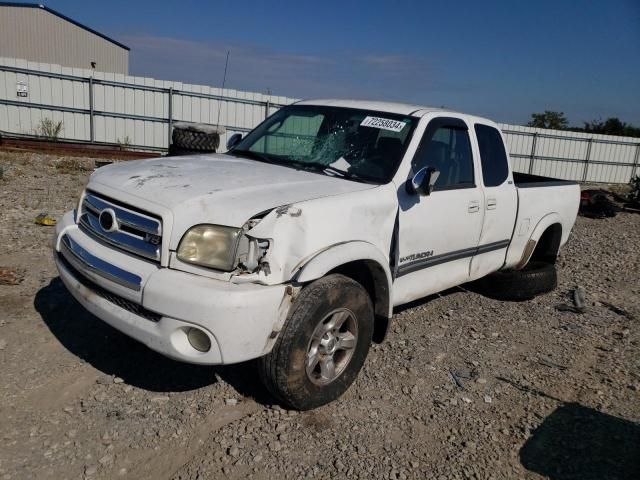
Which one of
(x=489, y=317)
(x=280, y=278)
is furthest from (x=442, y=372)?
(x=280, y=278)

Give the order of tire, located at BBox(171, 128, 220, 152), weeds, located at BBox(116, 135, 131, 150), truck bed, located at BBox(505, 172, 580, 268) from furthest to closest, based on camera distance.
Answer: weeds, located at BBox(116, 135, 131, 150)
tire, located at BBox(171, 128, 220, 152)
truck bed, located at BBox(505, 172, 580, 268)

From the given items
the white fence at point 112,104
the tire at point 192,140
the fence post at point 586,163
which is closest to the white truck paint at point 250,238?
the tire at point 192,140

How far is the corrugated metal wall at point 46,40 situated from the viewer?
1041 inches

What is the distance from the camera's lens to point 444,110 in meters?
4.38

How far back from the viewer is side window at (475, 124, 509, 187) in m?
4.63

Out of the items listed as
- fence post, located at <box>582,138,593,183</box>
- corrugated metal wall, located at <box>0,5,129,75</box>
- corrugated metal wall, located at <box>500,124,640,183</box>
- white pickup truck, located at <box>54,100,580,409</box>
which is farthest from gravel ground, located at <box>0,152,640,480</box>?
corrugated metal wall, located at <box>0,5,129,75</box>

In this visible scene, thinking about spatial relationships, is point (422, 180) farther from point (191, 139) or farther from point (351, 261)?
point (191, 139)

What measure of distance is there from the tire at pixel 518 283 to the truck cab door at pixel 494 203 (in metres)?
0.28

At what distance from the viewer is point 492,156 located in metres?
4.79

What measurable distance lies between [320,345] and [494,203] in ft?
7.46

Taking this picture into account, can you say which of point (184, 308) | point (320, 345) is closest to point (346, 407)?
point (320, 345)

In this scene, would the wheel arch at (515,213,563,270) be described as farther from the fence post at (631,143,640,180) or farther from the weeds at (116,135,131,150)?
the fence post at (631,143,640,180)

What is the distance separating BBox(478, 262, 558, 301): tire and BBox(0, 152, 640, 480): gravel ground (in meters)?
→ 0.38

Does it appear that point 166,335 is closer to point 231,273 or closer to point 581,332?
point 231,273
